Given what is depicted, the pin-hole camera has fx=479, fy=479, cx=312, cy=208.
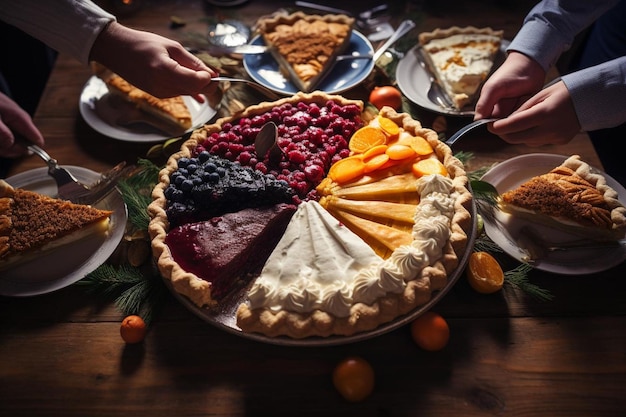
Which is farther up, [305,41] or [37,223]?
[305,41]

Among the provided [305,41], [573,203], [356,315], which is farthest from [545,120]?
[305,41]

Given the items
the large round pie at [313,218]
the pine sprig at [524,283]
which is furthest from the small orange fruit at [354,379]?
the pine sprig at [524,283]

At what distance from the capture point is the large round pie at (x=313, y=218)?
1.88 meters

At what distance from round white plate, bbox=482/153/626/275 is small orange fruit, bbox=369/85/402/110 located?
30.5 inches

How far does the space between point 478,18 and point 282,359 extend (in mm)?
3154

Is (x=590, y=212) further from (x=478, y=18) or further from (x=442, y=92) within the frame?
(x=478, y=18)

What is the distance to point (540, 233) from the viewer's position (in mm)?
2338

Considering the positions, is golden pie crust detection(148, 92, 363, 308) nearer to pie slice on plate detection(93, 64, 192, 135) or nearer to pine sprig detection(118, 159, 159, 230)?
pine sprig detection(118, 159, 159, 230)

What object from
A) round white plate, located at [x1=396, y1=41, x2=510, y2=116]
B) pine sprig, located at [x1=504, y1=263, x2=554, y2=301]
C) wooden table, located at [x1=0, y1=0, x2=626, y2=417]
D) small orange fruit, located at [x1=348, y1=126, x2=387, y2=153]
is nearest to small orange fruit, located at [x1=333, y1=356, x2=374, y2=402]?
wooden table, located at [x1=0, y1=0, x2=626, y2=417]

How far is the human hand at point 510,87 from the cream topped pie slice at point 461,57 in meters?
0.46

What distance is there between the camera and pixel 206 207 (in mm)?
2277

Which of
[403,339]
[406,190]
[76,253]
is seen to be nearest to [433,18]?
[406,190]

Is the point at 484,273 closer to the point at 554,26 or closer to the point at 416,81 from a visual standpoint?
the point at 554,26

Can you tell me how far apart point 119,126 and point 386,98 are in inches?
66.6
